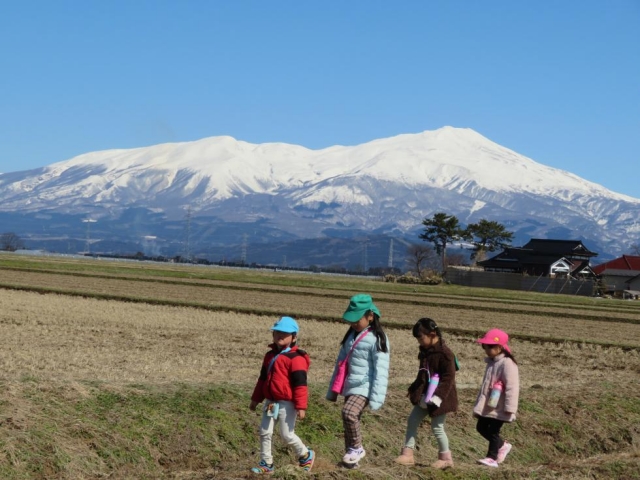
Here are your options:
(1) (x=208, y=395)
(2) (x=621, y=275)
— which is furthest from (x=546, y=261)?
(1) (x=208, y=395)

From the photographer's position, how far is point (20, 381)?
11.6 metres

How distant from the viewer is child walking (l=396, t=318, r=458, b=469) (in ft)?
31.1

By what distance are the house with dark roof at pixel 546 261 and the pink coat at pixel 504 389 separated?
93920 mm

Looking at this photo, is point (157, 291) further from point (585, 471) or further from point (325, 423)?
point (585, 471)

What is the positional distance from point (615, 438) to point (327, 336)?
516 inches

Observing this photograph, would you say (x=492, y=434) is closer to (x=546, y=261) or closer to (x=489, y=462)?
(x=489, y=462)

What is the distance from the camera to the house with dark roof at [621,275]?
9762cm

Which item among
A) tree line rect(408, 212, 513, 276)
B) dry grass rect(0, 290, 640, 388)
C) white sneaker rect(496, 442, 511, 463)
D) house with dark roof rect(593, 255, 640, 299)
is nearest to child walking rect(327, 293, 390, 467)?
white sneaker rect(496, 442, 511, 463)

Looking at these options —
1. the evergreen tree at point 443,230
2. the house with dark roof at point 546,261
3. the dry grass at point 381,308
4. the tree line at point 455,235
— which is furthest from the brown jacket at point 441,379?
the evergreen tree at point 443,230

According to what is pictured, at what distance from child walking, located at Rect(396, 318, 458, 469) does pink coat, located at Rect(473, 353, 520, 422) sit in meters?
0.38

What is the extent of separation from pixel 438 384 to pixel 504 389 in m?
0.72

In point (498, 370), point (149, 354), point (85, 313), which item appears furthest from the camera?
point (85, 313)

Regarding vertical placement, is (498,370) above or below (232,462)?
above

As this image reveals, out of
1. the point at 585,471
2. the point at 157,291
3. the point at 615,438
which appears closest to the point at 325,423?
the point at 585,471
